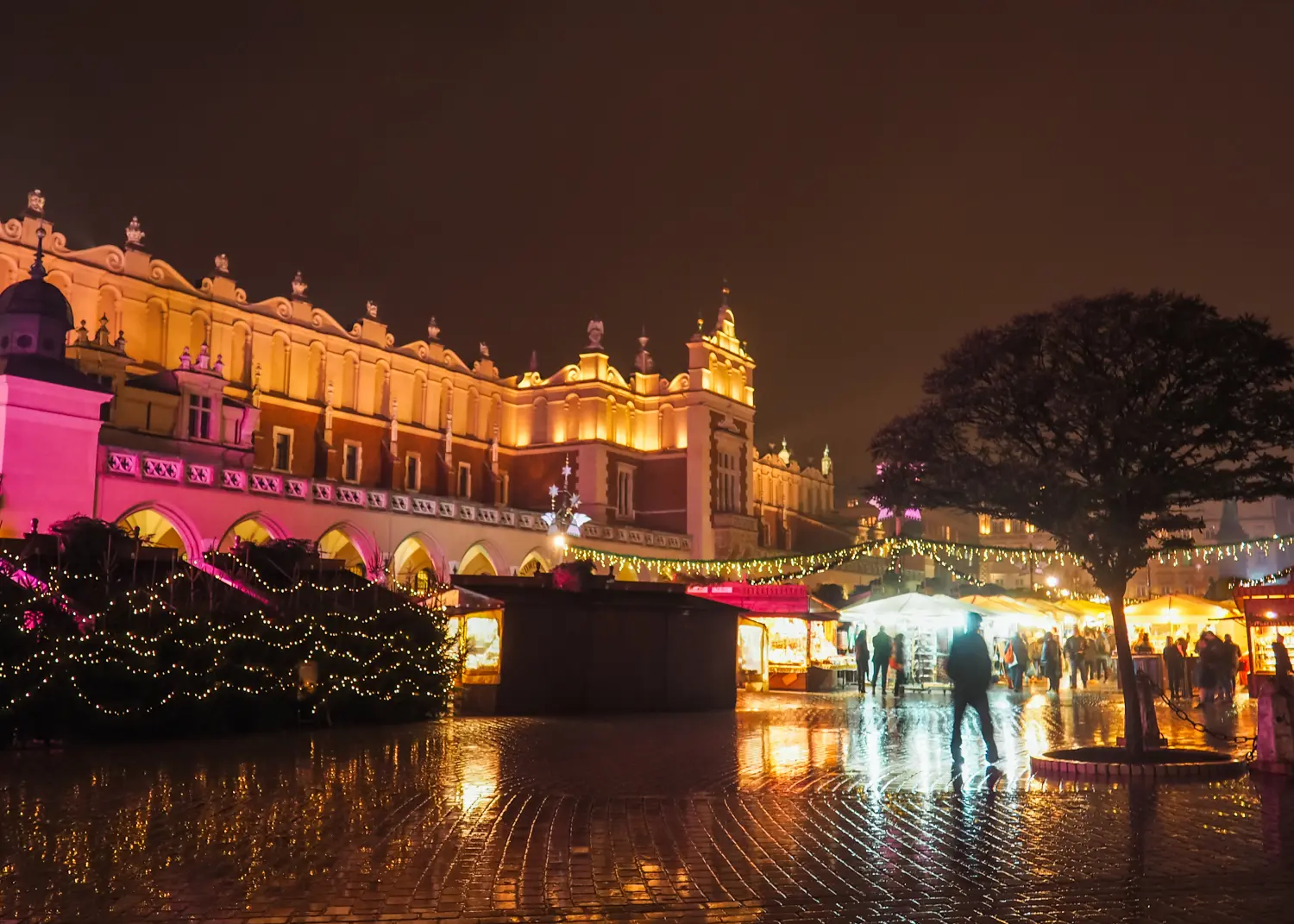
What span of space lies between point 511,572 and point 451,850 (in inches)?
1417

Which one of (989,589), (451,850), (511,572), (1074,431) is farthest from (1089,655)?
(451,850)

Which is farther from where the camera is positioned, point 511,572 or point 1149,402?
point 511,572

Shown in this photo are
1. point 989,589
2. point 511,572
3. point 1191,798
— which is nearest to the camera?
point 1191,798

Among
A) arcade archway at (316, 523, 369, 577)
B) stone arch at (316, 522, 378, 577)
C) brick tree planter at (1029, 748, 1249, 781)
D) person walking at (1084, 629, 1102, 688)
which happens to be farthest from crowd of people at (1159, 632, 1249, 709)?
arcade archway at (316, 523, 369, 577)

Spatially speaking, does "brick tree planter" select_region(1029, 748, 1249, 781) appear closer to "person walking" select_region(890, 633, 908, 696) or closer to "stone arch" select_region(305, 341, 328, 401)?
"person walking" select_region(890, 633, 908, 696)

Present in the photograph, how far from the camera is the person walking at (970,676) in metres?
13.0

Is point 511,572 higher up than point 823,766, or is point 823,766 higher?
point 511,572

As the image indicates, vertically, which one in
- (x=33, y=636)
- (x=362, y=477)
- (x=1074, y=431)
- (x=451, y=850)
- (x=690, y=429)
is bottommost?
(x=451, y=850)

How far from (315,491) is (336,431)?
12064 mm

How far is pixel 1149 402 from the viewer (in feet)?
40.0

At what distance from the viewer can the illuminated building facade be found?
29.5 meters

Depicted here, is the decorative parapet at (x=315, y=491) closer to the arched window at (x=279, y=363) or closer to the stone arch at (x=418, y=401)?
the arched window at (x=279, y=363)

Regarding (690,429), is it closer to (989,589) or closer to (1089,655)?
(989,589)

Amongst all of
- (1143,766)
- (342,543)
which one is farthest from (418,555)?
(1143,766)
